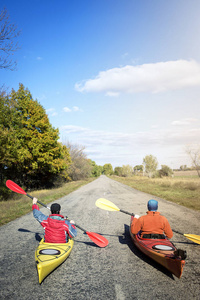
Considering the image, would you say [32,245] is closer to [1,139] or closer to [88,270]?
[88,270]

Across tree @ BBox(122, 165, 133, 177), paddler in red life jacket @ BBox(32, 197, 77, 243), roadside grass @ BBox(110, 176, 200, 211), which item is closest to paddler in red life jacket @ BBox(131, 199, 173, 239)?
paddler in red life jacket @ BBox(32, 197, 77, 243)

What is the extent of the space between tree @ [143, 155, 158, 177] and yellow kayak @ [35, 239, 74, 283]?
72.4 m

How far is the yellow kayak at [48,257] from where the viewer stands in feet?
10.4

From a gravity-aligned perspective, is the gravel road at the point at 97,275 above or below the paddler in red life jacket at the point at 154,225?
below

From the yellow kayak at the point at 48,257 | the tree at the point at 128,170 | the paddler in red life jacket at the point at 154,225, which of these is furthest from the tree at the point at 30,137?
the tree at the point at 128,170

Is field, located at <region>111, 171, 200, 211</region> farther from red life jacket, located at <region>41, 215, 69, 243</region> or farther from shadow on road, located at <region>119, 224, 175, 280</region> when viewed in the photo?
red life jacket, located at <region>41, 215, 69, 243</region>

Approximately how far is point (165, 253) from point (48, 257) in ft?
7.95

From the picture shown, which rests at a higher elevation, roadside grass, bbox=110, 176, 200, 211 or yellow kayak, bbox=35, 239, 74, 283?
yellow kayak, bbox=35, 239, 74, 283

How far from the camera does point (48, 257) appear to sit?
3.45 m

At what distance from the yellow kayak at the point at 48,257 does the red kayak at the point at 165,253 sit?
185 centimetres

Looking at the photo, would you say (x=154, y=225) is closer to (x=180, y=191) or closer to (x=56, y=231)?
(x=56, y=231)

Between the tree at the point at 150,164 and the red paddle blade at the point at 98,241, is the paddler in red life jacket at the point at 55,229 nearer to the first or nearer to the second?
the red paddle blade at the point at 98,241

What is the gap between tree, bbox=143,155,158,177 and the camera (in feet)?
242

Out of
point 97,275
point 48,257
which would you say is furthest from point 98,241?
point 48,257
